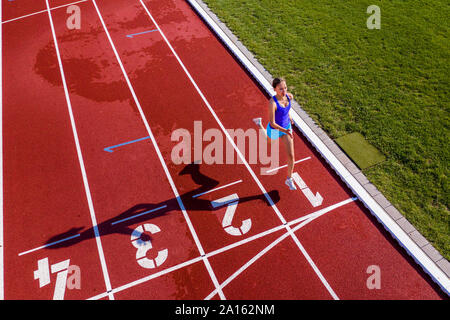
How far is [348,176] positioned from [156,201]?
4.40 meters

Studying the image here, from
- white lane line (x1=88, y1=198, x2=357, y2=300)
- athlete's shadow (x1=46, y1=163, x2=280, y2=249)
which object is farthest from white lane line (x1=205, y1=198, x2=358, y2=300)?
athlete's shadow (x1=46, y1=163, x2=280, y2=249)

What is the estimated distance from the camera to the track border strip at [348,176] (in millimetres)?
5648

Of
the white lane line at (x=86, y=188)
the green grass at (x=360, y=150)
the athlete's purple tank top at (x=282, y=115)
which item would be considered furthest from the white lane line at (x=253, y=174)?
the white lane line at (x=86, y=188)

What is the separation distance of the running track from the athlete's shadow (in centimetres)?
3

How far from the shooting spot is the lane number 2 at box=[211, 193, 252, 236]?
6.35 metres

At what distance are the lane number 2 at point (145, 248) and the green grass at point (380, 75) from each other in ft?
16.0

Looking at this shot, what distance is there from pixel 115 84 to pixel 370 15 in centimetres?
931

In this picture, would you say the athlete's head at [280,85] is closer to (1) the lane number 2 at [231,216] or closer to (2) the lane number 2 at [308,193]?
(2) the lane number 2 at [308,193]

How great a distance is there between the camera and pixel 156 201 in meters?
6.87

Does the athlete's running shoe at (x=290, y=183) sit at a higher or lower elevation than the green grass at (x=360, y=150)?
lower

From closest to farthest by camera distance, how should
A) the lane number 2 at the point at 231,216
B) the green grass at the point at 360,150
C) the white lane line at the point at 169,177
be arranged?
1. the white lane line at the point at 169,177
2. the lane number 2 at the point at 231,216
3. the green grass at the point at 360,150

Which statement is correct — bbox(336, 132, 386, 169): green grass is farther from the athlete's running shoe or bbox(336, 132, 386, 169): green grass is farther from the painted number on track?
the painted number on track

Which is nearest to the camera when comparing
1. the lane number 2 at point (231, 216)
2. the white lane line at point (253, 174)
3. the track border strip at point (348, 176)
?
the track border strip at point (348, 176)

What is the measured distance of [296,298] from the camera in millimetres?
5516
